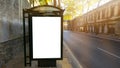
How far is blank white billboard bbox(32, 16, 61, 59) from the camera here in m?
7.74

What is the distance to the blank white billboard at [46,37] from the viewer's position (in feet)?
25.4

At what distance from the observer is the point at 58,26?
7797mm

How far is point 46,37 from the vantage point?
25.7 feet

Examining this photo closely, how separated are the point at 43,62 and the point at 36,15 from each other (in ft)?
5.97

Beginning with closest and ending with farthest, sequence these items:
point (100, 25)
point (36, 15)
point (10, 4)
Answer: point (36, 15) → point (10, 4) → point (100, 25)

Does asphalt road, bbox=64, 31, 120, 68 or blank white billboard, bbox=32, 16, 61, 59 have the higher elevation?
blank white billboard, bbox=32, 16, 61, 59

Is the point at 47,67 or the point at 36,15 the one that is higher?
the point at 36,15

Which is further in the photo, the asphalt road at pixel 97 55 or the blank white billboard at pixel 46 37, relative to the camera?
the asphalt road at pixel 97 55

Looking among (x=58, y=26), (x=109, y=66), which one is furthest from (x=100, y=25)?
(x=58, y=26)

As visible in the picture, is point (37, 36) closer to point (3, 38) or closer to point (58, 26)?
point (58, 26)

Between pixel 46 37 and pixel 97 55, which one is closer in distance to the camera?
pixel 46 37

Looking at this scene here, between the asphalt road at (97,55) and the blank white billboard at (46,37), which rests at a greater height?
the blank white billboard at (46,37)

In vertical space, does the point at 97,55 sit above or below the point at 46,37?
below

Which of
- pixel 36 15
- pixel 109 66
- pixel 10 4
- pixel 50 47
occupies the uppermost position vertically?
pixel 10 4
